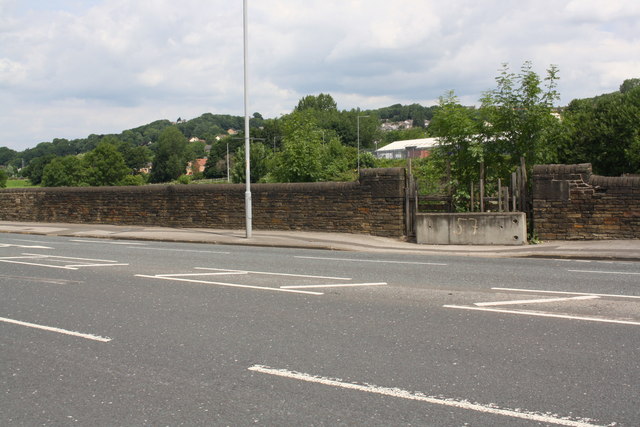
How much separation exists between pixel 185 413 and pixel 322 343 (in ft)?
6.75

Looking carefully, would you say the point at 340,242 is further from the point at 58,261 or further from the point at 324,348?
the point at 324,348

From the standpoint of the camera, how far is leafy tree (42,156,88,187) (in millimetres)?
119312

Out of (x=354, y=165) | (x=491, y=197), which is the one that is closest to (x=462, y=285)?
(x=491, y=197)

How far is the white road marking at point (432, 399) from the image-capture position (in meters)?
4.23

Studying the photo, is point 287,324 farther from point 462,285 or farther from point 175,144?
point 175,144

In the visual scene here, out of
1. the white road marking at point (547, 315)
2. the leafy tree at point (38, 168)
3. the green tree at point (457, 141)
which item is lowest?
the white road marking at point (547, 315)

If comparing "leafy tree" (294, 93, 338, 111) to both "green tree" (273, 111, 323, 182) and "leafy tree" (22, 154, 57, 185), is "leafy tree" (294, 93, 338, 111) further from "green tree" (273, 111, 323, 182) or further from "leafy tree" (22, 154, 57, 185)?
"green tree" (273, 111, 323, 182)

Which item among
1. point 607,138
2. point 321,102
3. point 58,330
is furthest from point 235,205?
point 321,102

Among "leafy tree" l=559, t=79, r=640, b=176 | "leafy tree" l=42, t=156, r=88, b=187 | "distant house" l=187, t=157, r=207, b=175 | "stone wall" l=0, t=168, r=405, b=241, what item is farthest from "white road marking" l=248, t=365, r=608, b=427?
"distant house" l=187, t=157, r=207, b=175

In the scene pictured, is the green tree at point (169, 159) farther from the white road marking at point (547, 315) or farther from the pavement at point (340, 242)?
the white road marking at point (547, 315)

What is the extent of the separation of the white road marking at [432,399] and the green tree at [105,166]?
114943 mm

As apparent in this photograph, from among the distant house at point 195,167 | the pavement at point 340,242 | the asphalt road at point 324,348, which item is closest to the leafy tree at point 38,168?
the distant house at point 195,167

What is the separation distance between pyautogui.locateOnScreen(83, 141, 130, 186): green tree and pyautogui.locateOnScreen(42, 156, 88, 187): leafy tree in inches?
163

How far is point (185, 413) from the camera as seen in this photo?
4.52m
